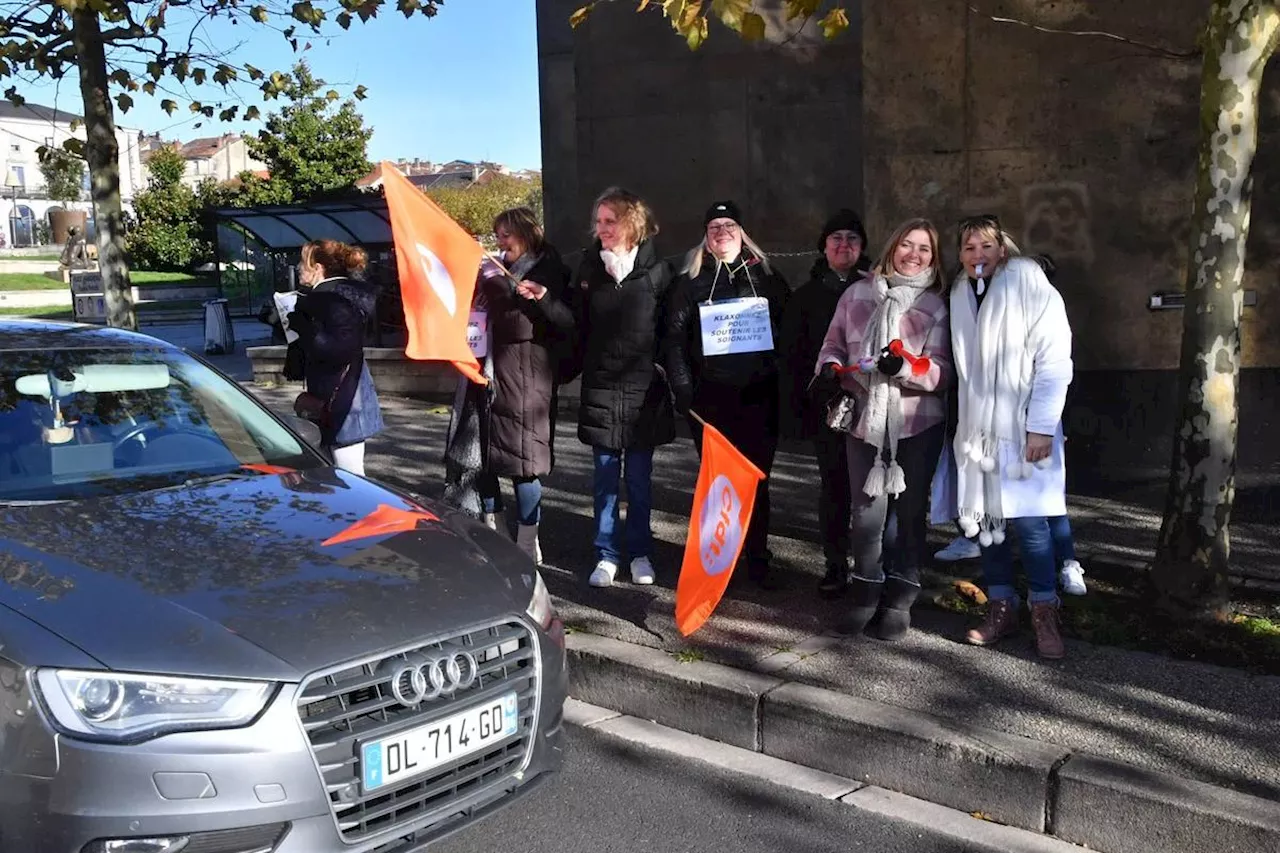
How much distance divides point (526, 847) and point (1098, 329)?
5857 millimetres

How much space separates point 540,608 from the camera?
12.0 feet

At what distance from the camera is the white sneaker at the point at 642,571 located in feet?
19.0

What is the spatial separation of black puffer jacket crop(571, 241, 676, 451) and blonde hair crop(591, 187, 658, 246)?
0.07m

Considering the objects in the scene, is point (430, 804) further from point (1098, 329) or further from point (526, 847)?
point (1098, 329)

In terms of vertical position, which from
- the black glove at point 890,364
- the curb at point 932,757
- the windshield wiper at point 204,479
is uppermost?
the black glove at point 890,364

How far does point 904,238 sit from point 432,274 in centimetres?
206

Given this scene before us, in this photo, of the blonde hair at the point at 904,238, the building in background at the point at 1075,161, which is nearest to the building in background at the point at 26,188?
the building in background at the point at 1075,161

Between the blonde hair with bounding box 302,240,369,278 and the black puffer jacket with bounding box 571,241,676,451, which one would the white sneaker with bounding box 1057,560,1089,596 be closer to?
the black puffer jacket with bounding box 571,241,676,451

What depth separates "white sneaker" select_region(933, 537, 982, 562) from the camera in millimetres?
5961

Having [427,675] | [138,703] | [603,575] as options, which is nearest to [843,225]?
[603,575]

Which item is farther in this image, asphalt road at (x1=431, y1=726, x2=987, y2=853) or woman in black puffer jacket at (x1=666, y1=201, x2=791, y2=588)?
woman in black puffer jacket at (x1=666, y1=201, x2=791, y2=588)

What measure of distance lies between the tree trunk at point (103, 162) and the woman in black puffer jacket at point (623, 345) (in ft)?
16.2

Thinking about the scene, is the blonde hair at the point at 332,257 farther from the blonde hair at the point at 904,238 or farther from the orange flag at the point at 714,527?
the blonde hair at the point at 904,238

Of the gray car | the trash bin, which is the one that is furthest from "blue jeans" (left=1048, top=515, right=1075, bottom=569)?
the trash bin
